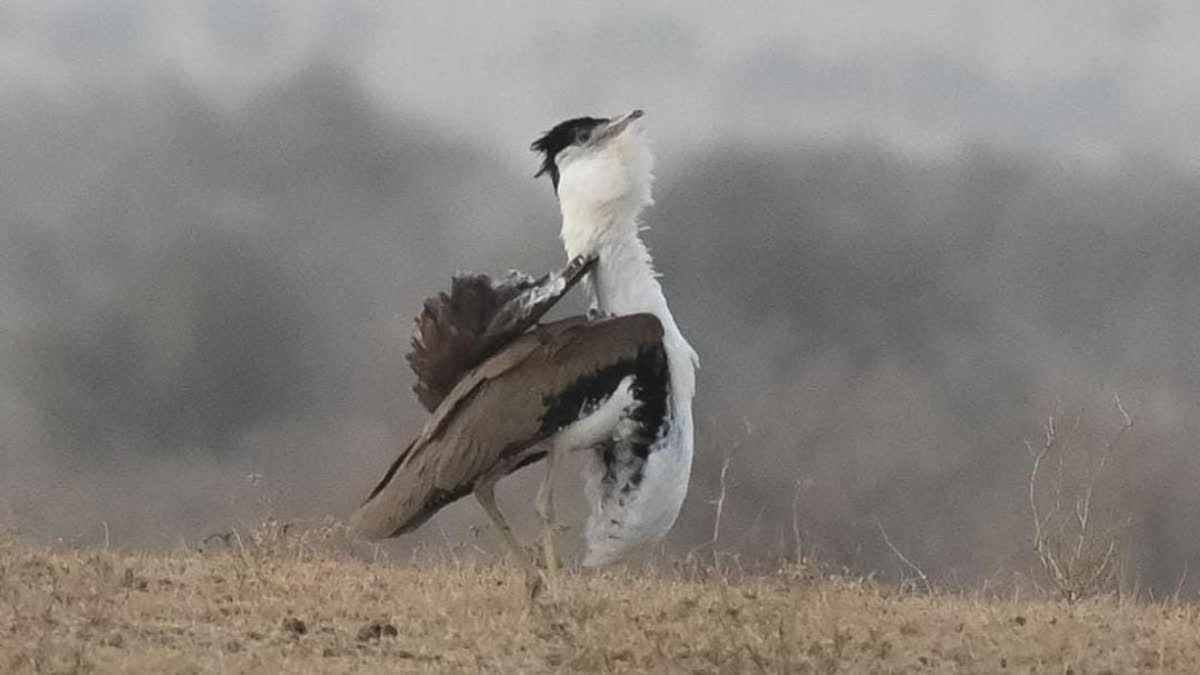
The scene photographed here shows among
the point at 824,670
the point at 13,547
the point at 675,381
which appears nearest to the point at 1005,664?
the point at 824,670

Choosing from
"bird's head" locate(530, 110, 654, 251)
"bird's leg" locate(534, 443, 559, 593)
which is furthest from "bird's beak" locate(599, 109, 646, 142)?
"bird's leg" locate(534, 443, 559, 593)

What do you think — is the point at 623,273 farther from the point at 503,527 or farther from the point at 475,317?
the point at 503,527

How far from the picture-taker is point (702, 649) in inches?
275

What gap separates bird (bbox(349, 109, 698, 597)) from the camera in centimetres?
772

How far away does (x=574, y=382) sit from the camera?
770cm

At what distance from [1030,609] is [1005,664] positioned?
5.51 ft

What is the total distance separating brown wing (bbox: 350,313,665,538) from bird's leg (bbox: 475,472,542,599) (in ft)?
→ 0.33

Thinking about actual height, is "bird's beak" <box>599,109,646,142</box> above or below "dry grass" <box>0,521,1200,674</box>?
above

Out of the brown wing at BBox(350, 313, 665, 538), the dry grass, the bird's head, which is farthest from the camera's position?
the bird's head

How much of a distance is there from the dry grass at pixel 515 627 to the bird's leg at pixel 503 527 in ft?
0.34

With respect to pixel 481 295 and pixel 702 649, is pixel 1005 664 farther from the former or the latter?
pixel 481 295

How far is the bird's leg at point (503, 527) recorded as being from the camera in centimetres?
787


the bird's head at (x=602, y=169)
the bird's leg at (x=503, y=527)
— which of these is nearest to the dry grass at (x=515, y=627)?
the bird's leg at (x=503, y=527)

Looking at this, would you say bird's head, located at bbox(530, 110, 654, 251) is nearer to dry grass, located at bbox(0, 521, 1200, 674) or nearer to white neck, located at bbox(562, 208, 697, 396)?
white neck, located at bbox(562, 208, 697, 396)
